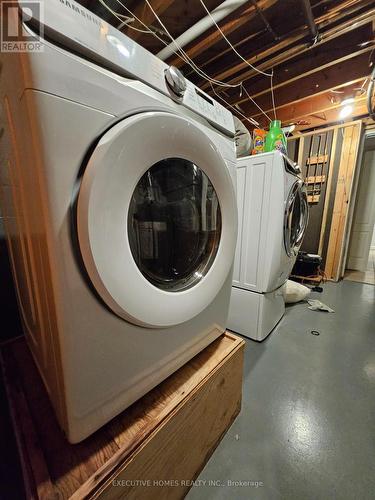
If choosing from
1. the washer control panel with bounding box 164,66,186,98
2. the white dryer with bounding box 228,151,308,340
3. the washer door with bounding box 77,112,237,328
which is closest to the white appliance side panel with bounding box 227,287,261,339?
the white dryer with bounding box 228,151,308,340

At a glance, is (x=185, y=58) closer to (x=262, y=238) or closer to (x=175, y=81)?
(x=175, y=81)

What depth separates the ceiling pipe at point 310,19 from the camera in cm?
97

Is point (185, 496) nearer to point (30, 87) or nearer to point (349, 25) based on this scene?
point (30, 87)

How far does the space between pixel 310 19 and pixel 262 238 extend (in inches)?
45.9

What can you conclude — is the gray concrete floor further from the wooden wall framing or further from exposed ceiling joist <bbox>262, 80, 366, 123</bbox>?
exposed ceiling joist <bbox>262, 80, 366, 123</bbox>

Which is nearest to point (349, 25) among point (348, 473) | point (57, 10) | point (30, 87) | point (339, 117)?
point (339, 117)

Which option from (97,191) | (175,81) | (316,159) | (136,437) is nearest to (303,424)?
(136,437)

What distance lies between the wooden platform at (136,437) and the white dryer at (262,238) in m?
0.60

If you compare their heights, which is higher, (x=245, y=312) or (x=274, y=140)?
(x=274, y=140)

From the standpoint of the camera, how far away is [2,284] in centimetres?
94

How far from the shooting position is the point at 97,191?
0.34 metres

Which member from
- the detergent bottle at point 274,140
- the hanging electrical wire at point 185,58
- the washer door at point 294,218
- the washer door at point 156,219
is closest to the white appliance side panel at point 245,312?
the washer door at point 294,218

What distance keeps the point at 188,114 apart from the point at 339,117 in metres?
2.57

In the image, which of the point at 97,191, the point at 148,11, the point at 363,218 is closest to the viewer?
the point at 97,191
